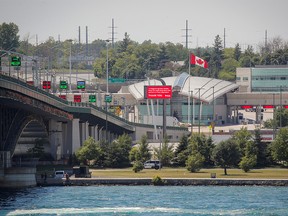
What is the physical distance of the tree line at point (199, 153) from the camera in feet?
492

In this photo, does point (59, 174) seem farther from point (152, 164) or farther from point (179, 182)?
point (152, 164)

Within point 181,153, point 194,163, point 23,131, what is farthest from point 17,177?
point 23,131

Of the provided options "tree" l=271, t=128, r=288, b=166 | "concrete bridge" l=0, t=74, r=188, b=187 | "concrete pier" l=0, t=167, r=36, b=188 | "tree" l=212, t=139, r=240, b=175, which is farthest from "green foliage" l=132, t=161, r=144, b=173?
"tree" l=271, t=128, r=288, b=166

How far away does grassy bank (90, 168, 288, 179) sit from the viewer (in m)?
142

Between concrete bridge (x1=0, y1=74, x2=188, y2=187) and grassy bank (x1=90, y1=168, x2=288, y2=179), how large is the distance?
962 cm

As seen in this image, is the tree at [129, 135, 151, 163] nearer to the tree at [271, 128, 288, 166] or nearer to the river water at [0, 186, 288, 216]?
the tree at [271, 128, 288, 166]

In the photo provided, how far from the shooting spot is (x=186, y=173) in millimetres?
146625

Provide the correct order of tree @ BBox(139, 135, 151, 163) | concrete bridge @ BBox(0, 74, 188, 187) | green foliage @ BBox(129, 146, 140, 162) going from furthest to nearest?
green foliage @ BBox(129, 146, 140, 162) → tree @ BBox(139, 135, 151, 163) → concrete bridge @ BBox(0, 74, 188, 187)

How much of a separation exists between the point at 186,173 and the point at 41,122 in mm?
24926

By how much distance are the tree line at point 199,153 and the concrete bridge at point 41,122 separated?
7673 mm

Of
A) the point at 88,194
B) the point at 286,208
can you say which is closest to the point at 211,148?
the point at 88,194

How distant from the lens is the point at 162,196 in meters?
126

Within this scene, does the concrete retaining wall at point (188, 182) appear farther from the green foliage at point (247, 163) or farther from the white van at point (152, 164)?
the white van at point (152, 164)

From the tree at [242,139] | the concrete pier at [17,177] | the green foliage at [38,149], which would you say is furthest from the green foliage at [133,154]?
the concrete pier at [17,177]
